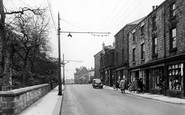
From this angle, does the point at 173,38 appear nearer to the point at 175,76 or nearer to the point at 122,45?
the point at 175,76

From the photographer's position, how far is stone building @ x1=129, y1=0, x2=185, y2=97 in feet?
69.4

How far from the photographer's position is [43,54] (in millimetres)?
35844

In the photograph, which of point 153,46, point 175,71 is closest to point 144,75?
point 153,46

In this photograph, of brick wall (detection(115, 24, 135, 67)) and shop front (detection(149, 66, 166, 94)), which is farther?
brick wall (detection(115, 24, 135, 67))

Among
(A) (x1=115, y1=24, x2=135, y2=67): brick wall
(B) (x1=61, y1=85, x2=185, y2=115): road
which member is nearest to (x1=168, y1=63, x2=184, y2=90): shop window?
(B) (x1=61, y1=85, x2=185, y2=115): road

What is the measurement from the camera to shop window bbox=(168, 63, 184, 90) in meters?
20.9

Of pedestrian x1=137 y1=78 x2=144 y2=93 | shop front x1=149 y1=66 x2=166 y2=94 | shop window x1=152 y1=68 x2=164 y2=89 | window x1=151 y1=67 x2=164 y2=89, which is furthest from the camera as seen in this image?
pedestrian x1=137 y1=78 x2=144 y2=93

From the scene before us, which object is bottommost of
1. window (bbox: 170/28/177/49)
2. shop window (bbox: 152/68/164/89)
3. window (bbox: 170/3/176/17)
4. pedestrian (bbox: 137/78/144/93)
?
pedestrian (bbox: 137/78/144/93)

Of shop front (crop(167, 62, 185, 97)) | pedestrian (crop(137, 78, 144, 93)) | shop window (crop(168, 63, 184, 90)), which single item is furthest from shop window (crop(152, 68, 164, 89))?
shop window (crop(168, 63, 184, 90))

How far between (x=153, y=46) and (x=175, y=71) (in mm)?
6177

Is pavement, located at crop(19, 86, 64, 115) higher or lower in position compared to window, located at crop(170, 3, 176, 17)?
lower

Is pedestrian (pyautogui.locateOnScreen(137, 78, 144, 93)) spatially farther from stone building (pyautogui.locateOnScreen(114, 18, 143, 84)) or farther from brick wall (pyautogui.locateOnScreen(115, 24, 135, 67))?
brick wall (pyautogui.locateOnScreen(115, 24, 135, 67))

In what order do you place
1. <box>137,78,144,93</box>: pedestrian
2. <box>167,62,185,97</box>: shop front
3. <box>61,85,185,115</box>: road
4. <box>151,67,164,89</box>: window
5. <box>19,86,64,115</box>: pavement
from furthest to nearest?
1. <box>137,78,144,93</box>: pedestrian
2. <box>151,67,164,89</box>: window
3. <box>167,62,185,97</box>: shop front
4. <box>61,85,185,115</box>: road
5. <box>19,86,64,115</box>: pavement

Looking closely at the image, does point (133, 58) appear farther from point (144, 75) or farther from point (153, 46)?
point (153, 46)
